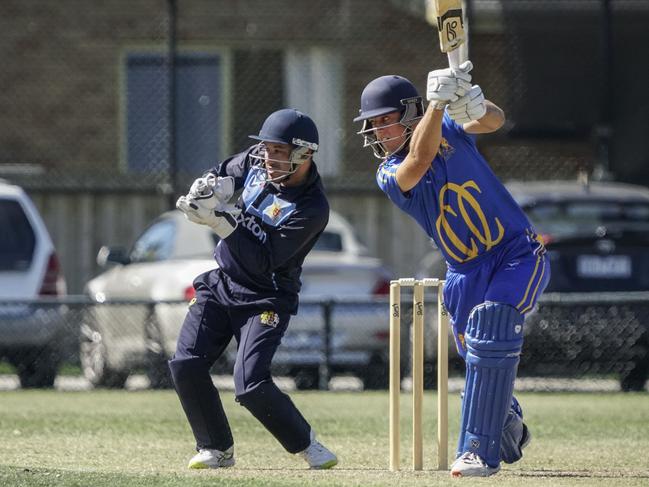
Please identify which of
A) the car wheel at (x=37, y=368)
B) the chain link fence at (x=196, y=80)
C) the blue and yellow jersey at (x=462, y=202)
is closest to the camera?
the blue and yellow jersey at (x=462, y=202)

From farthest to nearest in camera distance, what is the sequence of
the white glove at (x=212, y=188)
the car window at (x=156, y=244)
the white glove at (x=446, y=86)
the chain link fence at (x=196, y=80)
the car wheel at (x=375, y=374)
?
the chain link fence at (x=196, y=80) < the car window at (x=156, y=244) < the car wheel at (x=375, y=374) < the white glove at (x=212, y=188) < the white glove at (x=446, y=86)

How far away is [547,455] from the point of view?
8.25m

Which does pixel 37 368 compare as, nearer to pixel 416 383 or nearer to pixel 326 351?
pixel 326 351

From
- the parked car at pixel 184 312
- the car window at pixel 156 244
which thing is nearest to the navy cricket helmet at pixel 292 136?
the parked car at pixel 184 312

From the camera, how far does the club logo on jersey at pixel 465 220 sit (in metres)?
6.86

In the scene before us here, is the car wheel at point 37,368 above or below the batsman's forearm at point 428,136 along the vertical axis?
below

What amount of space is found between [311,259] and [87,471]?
6.29 metres

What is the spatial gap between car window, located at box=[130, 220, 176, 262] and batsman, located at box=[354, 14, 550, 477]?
6490 mm

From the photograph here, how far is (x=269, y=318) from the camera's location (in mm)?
7289

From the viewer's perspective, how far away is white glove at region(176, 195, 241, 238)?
7035 mm

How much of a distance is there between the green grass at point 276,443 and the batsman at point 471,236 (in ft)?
1.07

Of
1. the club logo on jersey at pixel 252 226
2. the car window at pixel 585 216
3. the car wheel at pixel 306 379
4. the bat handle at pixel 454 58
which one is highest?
the bat handle at pixel 454 58

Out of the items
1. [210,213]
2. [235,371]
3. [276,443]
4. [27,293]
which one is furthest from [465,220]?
[27,293]

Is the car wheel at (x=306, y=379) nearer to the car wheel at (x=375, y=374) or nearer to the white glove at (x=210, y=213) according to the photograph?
the car wheel at (x=375, y=374)
